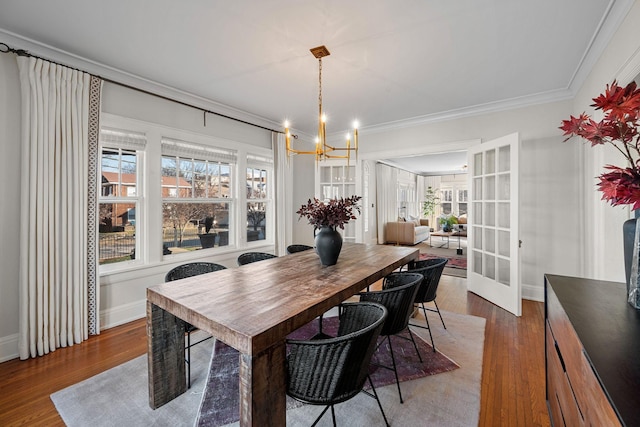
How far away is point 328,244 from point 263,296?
862mm

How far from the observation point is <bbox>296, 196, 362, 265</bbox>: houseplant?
2273mm

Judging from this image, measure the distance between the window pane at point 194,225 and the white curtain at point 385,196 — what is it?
5.21 metres

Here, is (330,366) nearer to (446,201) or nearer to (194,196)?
(194,196)

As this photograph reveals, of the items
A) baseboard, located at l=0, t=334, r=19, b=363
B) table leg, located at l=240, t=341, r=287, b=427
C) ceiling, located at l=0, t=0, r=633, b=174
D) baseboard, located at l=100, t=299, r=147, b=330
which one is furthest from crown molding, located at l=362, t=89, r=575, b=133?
baseboard, located at l=0, t=334, r=19, b=363

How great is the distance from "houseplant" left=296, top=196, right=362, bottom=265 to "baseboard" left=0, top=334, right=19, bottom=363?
105 inches

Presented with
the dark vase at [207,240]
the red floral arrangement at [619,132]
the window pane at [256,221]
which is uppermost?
the red floral arrangement at [619,132]

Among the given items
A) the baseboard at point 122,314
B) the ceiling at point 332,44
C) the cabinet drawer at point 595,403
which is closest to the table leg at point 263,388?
the cabinet drawer at point 595,403

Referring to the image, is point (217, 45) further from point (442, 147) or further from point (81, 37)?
point (442, 147)

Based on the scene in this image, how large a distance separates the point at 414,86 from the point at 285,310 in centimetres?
298

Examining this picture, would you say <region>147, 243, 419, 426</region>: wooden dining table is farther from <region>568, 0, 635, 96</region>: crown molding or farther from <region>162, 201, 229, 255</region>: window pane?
<region>568, 0, 635, 96</region>: crown molding

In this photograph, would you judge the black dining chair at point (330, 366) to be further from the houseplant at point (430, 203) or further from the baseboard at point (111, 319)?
the houseplant at point (430, 203)

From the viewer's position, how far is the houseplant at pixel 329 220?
2.27 meters

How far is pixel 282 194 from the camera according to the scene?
4.68 meters

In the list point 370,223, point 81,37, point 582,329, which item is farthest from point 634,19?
point 370,223
